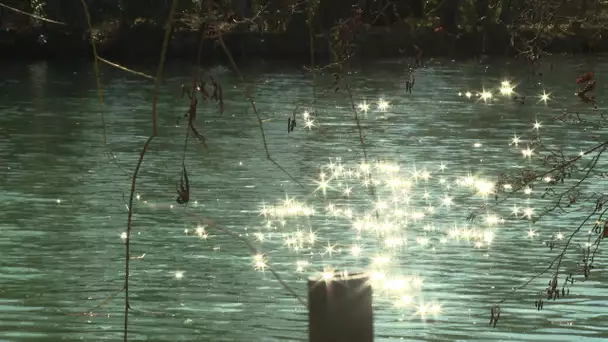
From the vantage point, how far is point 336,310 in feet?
15.5

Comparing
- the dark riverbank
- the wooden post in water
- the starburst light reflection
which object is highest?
the dark riverbank

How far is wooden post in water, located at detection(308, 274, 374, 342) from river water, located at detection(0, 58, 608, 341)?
0.34 metres

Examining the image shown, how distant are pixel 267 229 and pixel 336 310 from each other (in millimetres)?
10746

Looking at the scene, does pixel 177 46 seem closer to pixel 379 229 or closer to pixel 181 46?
pixel 181 46

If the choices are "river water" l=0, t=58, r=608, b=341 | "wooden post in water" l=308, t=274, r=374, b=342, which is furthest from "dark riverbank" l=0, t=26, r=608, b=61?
"wooden post in water" l=308, t=274, r=374, b=342

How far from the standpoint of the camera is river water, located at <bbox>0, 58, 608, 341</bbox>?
35.3 ft

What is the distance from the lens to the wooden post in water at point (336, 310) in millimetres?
4703

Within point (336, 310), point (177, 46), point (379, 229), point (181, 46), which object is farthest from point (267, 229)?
point (181, 46)

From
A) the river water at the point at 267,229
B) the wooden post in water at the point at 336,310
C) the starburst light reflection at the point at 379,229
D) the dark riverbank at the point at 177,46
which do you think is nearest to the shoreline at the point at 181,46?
the dark riverbank at the point at 177,46

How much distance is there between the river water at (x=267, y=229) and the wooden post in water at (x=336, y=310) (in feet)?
1.11

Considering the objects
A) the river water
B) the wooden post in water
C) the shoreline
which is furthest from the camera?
the shoreline

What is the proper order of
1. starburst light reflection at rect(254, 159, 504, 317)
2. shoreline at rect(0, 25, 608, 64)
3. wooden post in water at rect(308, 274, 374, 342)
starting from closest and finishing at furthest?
wooden post in water at rect(308, 274, 374, 342), starburst light reflection at rect(254, 159, 504, 317), shoreline at rect(0, 25, 608, 64)

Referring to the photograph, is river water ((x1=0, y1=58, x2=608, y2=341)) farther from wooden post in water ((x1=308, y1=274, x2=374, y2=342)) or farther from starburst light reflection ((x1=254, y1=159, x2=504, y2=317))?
wooden post in water ((x1=308, y1=274, x2=374, y2=342))

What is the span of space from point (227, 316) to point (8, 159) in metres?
12.1
